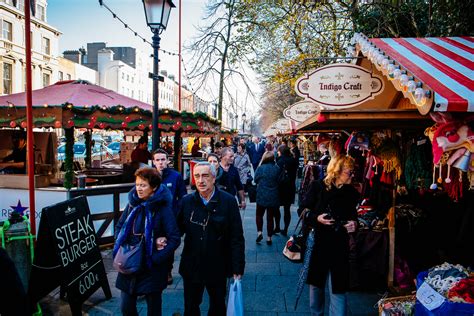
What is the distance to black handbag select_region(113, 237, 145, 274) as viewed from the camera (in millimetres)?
3256

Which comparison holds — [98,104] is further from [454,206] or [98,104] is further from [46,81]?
[46,81]

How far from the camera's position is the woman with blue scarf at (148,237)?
3.34 metres

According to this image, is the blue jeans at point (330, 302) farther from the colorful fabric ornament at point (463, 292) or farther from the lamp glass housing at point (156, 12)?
the lamp glass housing at point (156, 12)

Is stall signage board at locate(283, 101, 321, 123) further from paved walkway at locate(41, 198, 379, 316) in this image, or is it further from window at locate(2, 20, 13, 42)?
window at locate(2, 20, 13, 42)

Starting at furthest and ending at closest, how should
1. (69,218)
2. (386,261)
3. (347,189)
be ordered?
(386,261)
(69,218)
(347,189)

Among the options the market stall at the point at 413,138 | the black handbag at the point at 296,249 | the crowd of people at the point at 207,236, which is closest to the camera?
the market stall at the point at 413,138

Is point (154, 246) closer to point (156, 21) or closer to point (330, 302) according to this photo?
point (330, 302)

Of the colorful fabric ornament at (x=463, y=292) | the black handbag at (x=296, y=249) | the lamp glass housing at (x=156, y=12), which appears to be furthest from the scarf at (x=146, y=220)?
the lamp glass housing at (x=156, y=12)

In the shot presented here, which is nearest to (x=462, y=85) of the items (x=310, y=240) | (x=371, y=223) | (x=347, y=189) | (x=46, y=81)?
(x=347, y=189)

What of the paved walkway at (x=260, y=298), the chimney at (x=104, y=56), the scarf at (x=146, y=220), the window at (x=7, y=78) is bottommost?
the paved walkway at (x=260, y=298)

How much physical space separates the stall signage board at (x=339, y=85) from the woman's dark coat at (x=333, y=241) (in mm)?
1154

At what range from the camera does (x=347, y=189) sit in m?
3.69

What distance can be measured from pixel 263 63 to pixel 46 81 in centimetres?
3174

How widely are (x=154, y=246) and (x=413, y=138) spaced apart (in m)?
3.35
